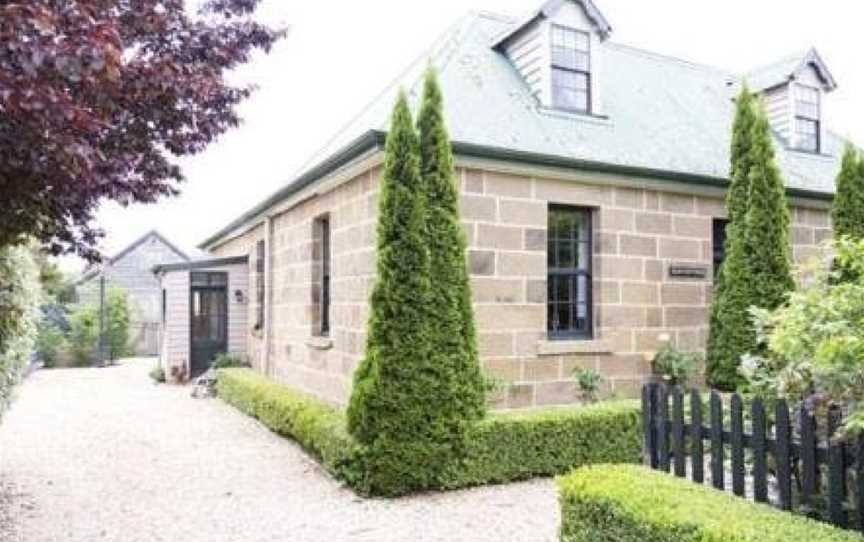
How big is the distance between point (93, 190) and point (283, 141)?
56201mm

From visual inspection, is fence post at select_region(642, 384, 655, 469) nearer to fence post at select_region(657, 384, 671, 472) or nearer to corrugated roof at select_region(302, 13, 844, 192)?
fence post at select_region(657, 384, 671, 472)

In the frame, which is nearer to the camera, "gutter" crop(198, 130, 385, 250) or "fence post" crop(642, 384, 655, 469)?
"fence post" crop(642, 384, 655, 469)

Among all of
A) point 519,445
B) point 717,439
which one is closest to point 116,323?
point 519,445

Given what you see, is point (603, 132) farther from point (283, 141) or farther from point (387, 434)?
point (283, 141)

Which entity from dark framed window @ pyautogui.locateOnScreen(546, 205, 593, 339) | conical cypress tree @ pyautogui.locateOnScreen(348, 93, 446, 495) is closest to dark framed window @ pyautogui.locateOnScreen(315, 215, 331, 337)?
dark framed window @ pyautogui.locateOnScreen(546, 205, 593, 339)

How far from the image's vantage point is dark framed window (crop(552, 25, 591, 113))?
405 inches

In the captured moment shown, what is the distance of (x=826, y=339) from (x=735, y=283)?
628 centimetres

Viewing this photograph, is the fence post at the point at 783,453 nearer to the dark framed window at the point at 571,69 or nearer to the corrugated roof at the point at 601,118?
the corrugated roof at the point at 601,118

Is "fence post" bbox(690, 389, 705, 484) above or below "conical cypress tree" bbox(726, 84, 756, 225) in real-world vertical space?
below

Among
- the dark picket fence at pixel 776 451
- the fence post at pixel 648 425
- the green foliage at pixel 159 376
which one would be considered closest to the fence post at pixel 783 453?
the dark picket fence at pixel 776 451

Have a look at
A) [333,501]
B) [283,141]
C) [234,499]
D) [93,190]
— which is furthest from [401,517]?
[283,141]

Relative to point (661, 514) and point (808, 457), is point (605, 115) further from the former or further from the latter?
point (661, 514)

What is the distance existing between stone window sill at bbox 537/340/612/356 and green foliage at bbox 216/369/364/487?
2663 millimetres

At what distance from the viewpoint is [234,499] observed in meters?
7.38
